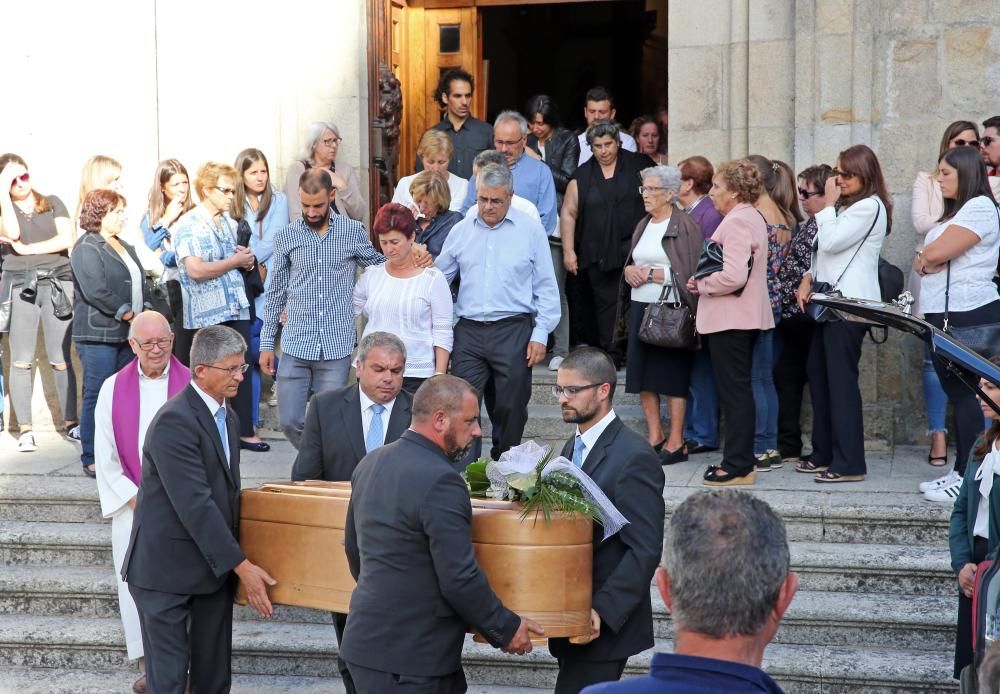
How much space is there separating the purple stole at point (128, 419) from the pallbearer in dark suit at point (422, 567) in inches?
86.1

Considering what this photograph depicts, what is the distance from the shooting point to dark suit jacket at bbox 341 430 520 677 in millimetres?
4688

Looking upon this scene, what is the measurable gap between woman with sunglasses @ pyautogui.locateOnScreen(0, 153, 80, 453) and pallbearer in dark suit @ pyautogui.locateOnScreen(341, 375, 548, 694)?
584cm

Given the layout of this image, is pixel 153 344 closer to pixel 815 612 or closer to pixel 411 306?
pixel 411 306

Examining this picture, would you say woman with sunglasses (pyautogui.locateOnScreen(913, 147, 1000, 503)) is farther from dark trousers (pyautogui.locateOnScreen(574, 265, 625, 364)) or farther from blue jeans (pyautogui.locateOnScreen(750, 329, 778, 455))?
dark trousers (pyautogui.locateOnScreen(574, 265, 625, 364))

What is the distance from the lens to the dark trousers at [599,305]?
1016 centimetres

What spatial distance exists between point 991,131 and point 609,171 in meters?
2.61

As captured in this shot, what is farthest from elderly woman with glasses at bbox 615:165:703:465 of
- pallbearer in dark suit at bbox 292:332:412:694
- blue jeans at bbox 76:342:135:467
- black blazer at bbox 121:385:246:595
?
black blazer at bbox 121:385:246:595

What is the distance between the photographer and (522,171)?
9.74 m

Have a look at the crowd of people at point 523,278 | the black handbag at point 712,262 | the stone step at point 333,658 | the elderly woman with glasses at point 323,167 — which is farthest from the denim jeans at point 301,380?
the black handbag at point 712,262

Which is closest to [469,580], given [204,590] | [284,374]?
[204,590]

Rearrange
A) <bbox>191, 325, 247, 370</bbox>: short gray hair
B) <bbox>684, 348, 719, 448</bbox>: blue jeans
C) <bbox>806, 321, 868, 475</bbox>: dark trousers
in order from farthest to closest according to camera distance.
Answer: <bbox>684, 348, 719, 448</bbox>: blue jeans, <bbox>806, 321, 868, 475</bbox>: dark trousers, <bbox>191, 325, 247, 370</bbox>: short gray hair

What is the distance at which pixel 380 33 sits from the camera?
11117 millimetres

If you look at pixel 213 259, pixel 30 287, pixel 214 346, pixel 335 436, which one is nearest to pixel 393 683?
pixel 335 436

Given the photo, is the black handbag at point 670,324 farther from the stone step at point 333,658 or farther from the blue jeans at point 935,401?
the stone step at point 333,658
